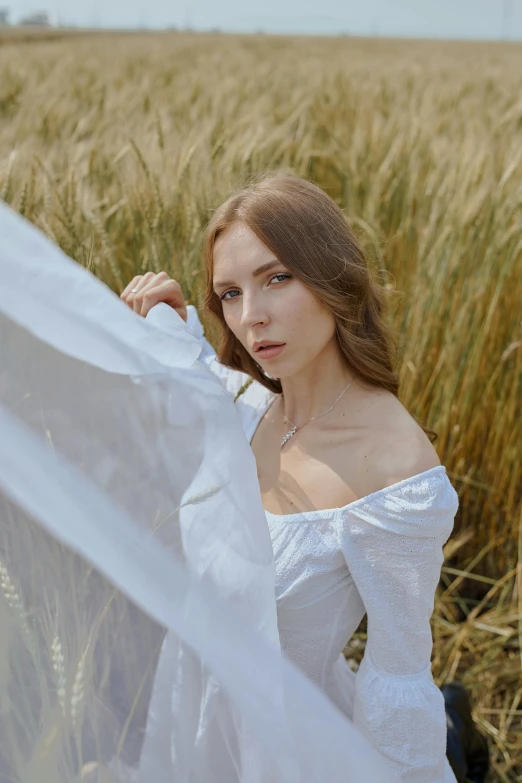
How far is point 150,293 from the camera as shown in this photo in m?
0.94

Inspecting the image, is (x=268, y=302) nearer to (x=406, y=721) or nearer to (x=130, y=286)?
(x=130, y=286)

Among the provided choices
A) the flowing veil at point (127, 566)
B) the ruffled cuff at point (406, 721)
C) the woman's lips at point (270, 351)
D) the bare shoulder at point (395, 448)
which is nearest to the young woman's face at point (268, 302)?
the woman's lips at point (270, 351)

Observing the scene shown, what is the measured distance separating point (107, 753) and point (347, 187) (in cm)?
159

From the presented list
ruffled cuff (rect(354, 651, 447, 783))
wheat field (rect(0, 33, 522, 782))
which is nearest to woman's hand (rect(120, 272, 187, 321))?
wheat field (rect(0, 33, 522, 782))

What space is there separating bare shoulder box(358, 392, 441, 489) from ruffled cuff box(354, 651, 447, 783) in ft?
0.67

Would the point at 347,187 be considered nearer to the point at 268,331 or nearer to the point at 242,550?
the point at 268,331

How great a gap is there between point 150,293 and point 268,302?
17cm

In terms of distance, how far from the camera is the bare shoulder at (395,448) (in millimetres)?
843

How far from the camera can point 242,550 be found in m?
0.60

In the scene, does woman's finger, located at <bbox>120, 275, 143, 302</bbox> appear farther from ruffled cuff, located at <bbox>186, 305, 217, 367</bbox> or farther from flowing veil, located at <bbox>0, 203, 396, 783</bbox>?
flowing veil, located at <bbox>0, 203, 396, 783</bbox>

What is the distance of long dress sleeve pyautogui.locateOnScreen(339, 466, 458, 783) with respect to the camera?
82cm

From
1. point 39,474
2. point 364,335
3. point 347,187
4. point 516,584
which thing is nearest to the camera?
point 39,474

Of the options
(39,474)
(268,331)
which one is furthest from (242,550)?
(268,331)

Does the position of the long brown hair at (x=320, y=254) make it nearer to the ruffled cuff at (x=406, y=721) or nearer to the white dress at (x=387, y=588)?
the white dress at (x=387, y=588)
